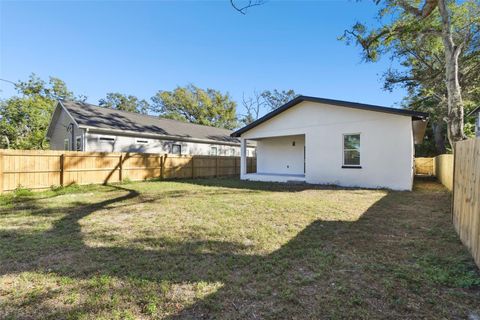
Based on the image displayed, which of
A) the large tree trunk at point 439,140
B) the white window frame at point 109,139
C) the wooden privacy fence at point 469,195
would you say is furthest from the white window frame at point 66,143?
the large tree trunk at point 439,140

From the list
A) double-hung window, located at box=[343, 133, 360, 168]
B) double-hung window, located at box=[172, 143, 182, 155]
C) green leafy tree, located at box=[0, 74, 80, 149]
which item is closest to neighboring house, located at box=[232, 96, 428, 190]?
double-hung window, located at box=[343, 133, 360, 168]

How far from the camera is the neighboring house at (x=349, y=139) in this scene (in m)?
10.3

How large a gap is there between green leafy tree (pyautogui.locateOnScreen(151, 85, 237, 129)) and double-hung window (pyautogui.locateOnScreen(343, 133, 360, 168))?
90.7ft

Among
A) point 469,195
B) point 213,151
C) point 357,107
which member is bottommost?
point 469,195

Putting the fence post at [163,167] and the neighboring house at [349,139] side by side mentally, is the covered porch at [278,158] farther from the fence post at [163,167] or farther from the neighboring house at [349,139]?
the fence post at [163,167]

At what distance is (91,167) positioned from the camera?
1218 cm

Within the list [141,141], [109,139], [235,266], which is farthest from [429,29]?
[109,139]

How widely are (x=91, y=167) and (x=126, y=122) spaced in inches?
261

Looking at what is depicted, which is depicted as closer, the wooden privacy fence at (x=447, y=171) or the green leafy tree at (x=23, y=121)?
the wooden privacy fence at (x=447, y=171)

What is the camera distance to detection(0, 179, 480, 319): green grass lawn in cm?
238

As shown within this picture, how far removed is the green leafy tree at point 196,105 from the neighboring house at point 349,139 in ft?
77.4

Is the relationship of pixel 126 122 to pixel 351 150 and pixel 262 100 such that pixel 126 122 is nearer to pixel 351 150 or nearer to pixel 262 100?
pixel 351 150

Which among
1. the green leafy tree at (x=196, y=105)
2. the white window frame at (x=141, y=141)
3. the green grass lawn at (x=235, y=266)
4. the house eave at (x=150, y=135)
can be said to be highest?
the green leafy tree at (x=196, y=105)

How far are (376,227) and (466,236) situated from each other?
144cm
